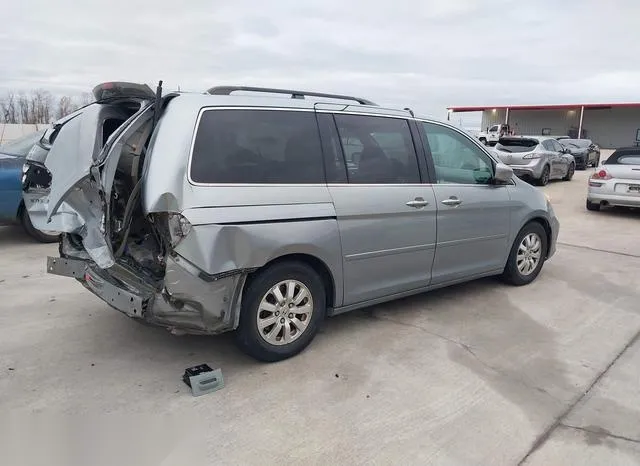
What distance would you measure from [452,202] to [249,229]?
7.04 feet

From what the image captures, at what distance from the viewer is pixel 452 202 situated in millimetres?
4723

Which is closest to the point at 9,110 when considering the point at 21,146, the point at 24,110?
the point at 24,110

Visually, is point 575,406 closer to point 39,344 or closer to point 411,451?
point 411,451

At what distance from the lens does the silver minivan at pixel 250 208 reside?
331 centimetres

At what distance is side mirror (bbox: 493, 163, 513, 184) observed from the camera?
202 inches

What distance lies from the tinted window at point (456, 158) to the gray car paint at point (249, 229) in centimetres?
15

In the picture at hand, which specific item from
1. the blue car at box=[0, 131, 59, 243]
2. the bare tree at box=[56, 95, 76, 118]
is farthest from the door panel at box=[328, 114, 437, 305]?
the bare tree at box=[56, 95, 76, 118]

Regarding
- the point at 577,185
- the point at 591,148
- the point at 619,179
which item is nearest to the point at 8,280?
the point at 619,179

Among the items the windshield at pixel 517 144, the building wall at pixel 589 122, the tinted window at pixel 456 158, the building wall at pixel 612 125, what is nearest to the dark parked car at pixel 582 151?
the windshield at pixel 517 144

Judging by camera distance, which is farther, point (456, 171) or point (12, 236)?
point (12, 236)

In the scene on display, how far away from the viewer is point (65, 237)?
414cm

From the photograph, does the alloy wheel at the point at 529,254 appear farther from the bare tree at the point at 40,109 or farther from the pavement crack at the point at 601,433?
the bare tree at the point at 40,109

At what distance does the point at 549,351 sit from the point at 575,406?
846 mm

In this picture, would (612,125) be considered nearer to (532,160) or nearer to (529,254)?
(532,160)
